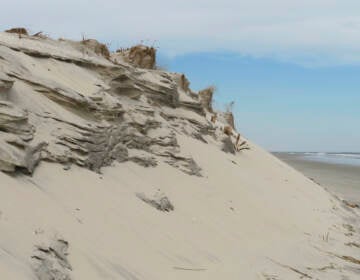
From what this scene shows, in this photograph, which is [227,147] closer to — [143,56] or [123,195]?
[143,56]

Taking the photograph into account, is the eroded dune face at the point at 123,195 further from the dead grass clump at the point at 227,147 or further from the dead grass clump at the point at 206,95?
the dead grass clump at the point at 206,95

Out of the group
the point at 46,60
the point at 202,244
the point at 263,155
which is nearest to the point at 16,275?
the point at 202,244

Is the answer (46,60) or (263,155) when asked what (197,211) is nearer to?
(46,60)

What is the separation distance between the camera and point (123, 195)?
6.52m

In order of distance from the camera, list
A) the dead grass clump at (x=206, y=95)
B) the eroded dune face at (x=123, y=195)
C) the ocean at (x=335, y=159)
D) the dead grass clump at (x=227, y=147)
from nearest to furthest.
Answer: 1. the eroded dune face at (x=123, y=195)
2. the dead grass clump at (x=227, y=147)
3. the dead grass clump at (x=206, y=95)
4. the ocean at (x=335, y=159)

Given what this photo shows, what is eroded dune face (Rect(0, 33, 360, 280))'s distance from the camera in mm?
4650

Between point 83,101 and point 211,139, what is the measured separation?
5.60 m

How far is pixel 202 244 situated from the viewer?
20.6ft

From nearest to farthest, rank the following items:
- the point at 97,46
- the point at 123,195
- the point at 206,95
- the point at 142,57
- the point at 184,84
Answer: the point at 123,195
the point at 97,46
the point at 142,57
the point at 184,84
the point at 206,95

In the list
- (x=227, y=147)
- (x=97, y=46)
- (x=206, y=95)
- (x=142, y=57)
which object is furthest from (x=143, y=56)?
(x=206, y=95)

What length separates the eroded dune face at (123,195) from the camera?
4650mm

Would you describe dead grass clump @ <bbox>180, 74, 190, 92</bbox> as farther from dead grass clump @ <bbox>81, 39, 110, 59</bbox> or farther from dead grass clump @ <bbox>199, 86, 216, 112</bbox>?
dead grass clump @ <bbox>81, 39, 110, 59</bbox>

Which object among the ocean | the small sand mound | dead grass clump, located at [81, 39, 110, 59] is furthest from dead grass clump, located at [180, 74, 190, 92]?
the ocean

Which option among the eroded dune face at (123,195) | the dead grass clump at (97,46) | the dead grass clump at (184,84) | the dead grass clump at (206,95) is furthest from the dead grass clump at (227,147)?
the dead grass clump at (206,95)
